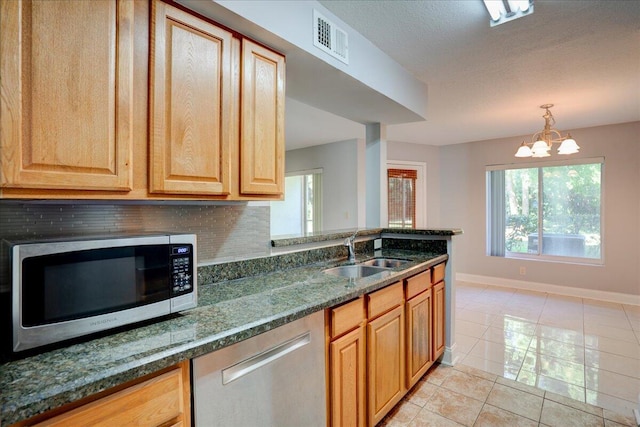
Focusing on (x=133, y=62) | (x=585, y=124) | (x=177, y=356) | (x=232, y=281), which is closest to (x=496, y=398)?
(x=232, y=281)

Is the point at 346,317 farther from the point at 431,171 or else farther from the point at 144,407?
the point at 431,171

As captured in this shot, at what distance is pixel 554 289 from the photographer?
4.79 meters

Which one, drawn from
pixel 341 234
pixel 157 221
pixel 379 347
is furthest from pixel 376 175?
pixel 157 221

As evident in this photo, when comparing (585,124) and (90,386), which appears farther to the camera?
(585,124)

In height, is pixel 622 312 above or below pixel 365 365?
below

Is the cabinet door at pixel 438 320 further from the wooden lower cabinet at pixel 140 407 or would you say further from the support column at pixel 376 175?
the wooden lower cabinet at pixel 140 407

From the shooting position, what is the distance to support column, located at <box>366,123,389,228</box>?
326cm

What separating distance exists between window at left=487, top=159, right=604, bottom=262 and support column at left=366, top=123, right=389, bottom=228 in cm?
300

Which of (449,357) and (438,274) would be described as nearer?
(438,274)

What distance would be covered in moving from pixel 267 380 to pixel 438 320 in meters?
1.79

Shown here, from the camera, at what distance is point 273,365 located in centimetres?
122

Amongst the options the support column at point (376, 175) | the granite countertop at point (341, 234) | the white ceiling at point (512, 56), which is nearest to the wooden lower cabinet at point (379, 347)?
the granite countertop at point (341, 234)

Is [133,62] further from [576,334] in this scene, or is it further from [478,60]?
[576,334]

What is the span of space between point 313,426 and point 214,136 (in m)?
1.31
